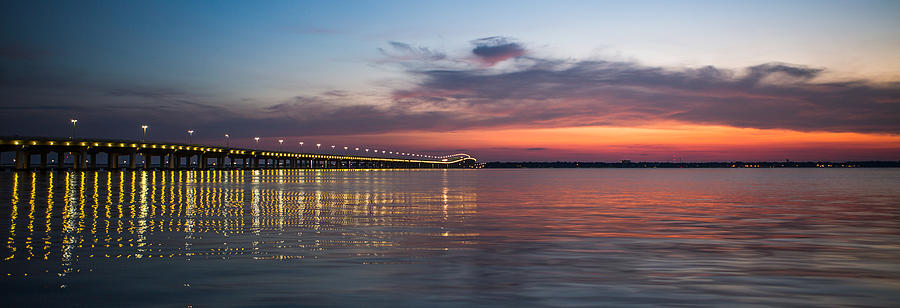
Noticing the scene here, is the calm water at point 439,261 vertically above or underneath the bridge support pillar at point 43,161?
underneath

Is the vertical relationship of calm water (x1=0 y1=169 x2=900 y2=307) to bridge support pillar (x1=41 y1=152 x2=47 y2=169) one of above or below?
below

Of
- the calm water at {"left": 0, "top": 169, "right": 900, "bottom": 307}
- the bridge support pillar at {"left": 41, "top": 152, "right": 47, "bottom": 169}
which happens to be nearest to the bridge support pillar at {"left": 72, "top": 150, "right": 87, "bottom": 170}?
the bridge support pillar at {"left": 41, "top": 152, "right": 47, "bottom": 169}

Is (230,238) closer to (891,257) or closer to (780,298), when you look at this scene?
(780,298)

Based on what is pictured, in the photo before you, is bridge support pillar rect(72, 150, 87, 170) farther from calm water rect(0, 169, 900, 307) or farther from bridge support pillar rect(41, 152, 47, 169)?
Result: calm water rect(0, 169, 900, 307)

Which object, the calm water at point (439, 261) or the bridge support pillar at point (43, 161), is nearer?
the calm water at point (439, 261)

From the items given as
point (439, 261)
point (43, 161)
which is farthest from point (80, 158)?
point (439, 261)

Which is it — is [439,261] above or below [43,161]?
below

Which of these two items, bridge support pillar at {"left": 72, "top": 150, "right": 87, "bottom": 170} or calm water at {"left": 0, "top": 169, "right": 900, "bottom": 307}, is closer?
calm water at {"left": 0, "top": 169, "right": 900, "bottom": 307}

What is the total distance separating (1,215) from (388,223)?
15982 mm

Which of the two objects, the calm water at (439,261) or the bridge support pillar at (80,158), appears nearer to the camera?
the calm water at (439,261)

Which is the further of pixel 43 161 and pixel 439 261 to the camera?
pixel 43 161

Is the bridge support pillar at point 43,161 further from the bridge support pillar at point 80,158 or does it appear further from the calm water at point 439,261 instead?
the calm water at point 439,261

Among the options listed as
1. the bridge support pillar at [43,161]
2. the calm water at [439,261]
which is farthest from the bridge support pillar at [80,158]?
the calm water at [439,261]

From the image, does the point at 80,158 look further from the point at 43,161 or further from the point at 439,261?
the point at 439,261
